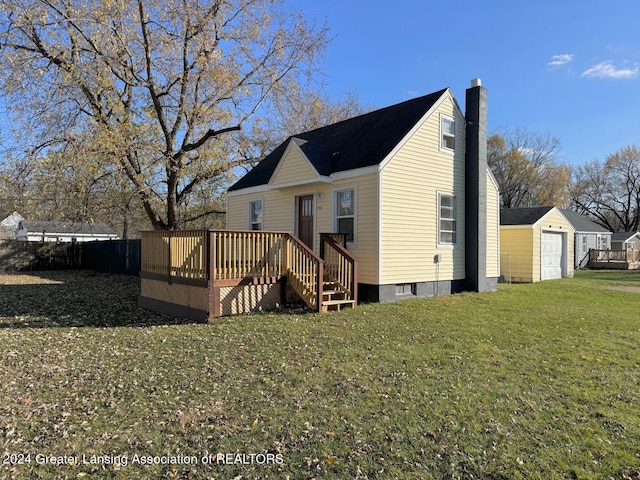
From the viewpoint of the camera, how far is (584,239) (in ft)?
98.1

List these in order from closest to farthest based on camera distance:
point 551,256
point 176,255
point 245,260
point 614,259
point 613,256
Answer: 1. point 245,260
2. point 176,255
3. point 551,256
4. point 614,259
5. point 613,256

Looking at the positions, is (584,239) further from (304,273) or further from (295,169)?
(304,273)

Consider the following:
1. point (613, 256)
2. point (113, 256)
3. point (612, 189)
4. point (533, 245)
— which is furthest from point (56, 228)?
point (612, 189)

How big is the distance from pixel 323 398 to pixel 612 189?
53.0 metres

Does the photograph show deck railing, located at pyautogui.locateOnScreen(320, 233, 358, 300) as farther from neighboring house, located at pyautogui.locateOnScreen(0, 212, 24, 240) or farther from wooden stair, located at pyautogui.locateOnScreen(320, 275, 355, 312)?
neighboring house, located at pyautogui.locateOnScreen(0, 212, 24, 240)

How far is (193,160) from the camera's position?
16656 mm

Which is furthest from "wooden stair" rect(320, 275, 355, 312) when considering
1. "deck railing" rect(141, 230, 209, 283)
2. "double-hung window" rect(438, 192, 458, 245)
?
"double-hung window" rect(438, 192, 458, 245)

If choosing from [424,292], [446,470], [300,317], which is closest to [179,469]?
[446,470]

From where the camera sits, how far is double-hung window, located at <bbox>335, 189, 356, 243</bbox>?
11766 mm

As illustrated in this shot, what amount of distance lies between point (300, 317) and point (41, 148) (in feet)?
35.9

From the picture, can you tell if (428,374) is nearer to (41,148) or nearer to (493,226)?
(493,226)

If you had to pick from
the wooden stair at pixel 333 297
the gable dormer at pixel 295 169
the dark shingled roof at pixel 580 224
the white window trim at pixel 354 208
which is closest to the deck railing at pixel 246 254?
the wooden stair at pixel 333 297

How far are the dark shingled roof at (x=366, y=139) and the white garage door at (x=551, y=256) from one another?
34.2ft

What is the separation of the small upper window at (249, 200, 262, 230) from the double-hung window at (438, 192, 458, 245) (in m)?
6.17
